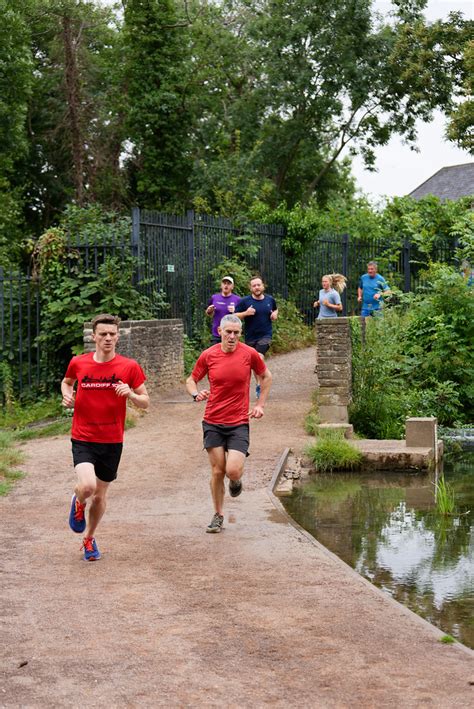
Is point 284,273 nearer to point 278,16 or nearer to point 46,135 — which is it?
point 278,16

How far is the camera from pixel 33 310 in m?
18.1

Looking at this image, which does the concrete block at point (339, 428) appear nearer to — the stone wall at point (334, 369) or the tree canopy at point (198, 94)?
the stone wall at point (334, 369)

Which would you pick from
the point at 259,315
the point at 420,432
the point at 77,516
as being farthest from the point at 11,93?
the point at 77,516

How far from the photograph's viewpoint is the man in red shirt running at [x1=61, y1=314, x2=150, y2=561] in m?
7.96

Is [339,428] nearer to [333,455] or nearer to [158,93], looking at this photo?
[333,455]

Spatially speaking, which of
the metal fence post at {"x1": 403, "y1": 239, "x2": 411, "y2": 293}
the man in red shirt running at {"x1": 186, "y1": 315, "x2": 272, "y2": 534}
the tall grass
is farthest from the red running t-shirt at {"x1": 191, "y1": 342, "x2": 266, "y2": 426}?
the metal fence post at {"x1": 403, "y1": 239, "x2": 411, "y2": 293}

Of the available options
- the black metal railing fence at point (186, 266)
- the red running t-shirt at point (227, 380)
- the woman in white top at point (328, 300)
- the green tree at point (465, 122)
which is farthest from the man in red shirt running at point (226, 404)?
the green tree at point (465, 122)

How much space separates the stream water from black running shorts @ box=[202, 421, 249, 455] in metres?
1.24

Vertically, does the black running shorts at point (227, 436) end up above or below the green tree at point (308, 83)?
below

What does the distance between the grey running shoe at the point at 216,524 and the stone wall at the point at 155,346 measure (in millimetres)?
7314

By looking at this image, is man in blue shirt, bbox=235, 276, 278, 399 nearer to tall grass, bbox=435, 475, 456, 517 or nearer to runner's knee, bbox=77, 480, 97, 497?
tall grass, bbox=435, 475, 456, 517

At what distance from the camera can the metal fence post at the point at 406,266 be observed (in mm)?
27969

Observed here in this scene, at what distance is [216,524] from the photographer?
30.7 ft

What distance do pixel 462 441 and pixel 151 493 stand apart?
6204mm
